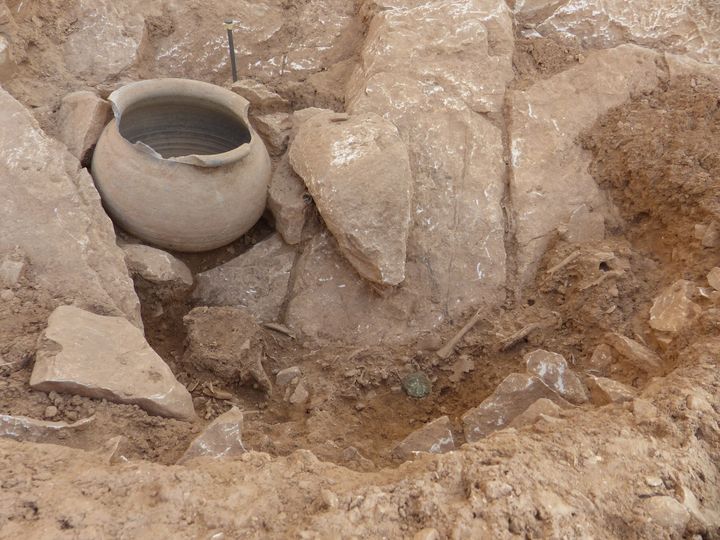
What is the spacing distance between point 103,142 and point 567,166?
A: 2283 millimetres

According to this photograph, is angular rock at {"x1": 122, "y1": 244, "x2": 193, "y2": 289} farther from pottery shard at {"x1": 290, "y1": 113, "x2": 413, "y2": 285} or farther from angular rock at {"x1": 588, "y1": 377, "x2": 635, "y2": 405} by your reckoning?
angular rock at {"x1": 588, "y1": 377, "x2": 635, "y2": 405}

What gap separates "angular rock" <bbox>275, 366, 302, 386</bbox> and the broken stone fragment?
105 centimetres

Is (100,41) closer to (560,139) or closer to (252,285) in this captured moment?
(252,285)

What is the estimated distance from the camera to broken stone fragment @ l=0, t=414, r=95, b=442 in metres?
1.74

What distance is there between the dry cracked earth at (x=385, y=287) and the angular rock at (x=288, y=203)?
0.01 meters

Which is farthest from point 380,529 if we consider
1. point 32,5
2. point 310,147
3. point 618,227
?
point 32,5

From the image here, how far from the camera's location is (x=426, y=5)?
349 centimetres

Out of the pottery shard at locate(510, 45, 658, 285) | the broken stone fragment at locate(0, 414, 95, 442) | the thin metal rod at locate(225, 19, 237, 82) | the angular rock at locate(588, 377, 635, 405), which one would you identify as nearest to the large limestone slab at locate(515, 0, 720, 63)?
the pottery shard at locate(510, 45, 658, 285)

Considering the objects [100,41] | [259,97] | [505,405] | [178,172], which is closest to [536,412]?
[505,405]

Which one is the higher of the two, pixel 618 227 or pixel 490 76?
pixel 490 76

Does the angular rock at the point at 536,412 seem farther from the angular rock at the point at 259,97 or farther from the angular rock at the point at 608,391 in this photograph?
the angular rock at the point at 259,97

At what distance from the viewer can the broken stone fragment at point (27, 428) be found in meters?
→ 1.74

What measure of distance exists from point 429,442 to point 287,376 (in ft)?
2.94

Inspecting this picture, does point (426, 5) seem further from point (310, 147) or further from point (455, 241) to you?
point (455, 241)
